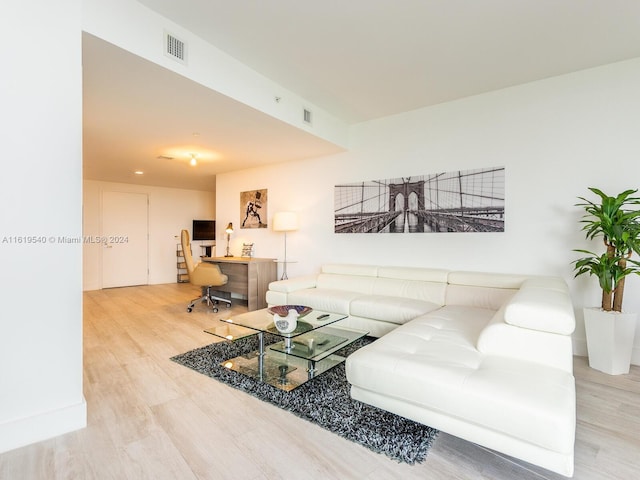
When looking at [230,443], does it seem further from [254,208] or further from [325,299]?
[254,208]

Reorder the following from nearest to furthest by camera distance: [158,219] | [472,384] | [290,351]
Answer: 1. [472,384]
2. [290,351]
3. [158,219]

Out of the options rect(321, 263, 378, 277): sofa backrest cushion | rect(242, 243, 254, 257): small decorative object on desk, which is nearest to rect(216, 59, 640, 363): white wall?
rect(321, 263, 378, 277): sofa backrest cushion

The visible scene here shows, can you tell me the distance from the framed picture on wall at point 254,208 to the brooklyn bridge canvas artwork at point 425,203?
55.8 inches

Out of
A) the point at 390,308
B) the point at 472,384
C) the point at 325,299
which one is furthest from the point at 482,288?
the point at 472,384

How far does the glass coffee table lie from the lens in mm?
2365

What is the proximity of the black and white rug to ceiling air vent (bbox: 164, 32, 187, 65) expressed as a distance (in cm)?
237

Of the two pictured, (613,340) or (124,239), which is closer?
(613,340)

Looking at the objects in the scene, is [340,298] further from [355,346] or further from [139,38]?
[139,38]

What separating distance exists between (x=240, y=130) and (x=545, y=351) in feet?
10.8

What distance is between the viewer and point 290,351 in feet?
8.00

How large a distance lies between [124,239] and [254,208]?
335cm

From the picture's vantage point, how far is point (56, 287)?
1.72 meters

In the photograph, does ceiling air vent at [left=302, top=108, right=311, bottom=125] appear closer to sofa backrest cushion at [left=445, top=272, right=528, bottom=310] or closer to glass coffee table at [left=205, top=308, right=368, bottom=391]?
glass coffee table at [left=205, top=308, right=368, bottom=391]

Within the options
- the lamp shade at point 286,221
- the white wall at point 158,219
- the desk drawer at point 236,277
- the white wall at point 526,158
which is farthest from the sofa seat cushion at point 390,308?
the white wall at point 158,219
